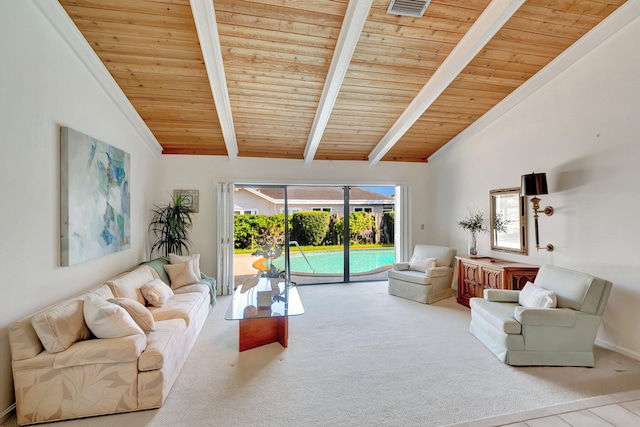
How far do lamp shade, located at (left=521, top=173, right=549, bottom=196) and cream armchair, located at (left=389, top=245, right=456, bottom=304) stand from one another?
178cm

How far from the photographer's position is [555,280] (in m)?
3.08

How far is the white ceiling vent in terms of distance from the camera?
2670 millimetres

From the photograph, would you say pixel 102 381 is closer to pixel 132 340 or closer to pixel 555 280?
pixel 132 340

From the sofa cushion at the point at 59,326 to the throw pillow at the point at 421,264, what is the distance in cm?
459

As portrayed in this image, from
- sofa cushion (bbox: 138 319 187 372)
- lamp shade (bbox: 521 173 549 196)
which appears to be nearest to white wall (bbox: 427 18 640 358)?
lamp shade (bbox: 521 173 549 196)

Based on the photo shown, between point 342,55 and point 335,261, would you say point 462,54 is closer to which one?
point 342,55

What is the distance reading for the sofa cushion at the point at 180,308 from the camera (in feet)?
9.86

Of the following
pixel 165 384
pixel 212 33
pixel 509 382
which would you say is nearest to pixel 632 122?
pixel 509 382

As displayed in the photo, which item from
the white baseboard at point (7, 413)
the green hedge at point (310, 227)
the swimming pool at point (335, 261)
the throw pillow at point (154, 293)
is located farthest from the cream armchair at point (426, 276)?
the white baseboard at point (7, 413)

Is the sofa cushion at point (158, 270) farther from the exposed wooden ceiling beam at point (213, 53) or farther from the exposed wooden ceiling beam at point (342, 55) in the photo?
the exposed wooden ceiling beam at point (342, 55)

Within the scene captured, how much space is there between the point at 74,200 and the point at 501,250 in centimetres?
549

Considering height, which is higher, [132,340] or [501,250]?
[501,250]

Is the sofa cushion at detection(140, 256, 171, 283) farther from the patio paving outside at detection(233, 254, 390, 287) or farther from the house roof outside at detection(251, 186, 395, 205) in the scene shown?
the house roof outside at detection(251, 186, 395, 205)

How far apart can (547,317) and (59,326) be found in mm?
4062
